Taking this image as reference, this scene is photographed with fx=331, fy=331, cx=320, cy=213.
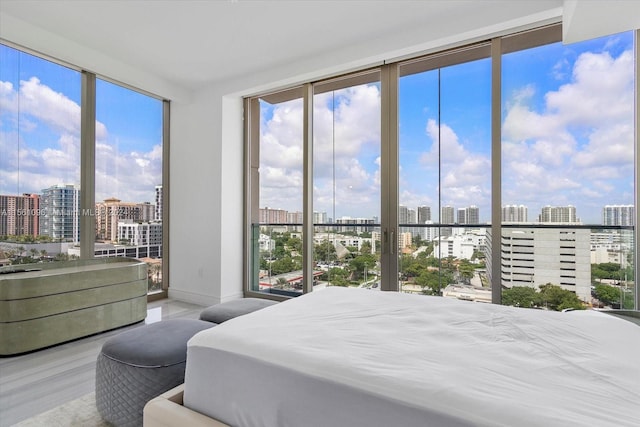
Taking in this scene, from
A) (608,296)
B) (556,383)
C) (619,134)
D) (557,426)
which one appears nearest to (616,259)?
(608,296)

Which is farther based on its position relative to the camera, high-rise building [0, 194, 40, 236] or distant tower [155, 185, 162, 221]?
distant tower [155, 185, 162, 221]

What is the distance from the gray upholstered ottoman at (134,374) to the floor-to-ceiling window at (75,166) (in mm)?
2204

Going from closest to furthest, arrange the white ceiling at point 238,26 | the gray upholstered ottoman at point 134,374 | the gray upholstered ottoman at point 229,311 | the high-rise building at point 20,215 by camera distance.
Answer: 1. the gray upholstered ottoman at point 134,374
2. the gray upholstered ottoman at point 229,311
3. the white ceiling at point 238,26
4. the high-rise building at point 20,215

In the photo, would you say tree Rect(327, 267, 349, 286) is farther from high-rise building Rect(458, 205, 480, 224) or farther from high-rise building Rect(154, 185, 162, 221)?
high-rise building Rect(154, 185, 162, 221)

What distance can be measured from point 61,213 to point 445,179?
3.81 m

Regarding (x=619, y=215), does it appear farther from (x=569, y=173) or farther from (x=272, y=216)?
(x=272, y=216)

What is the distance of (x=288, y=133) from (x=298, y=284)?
182 cm

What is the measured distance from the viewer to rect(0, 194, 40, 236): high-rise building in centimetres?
296

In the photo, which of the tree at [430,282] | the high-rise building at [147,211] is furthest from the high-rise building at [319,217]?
the high-rise building at [147,211]

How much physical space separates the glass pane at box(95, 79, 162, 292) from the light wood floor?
49.7 inches

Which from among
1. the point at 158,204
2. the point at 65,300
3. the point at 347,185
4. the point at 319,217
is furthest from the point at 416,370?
the point at 158,204

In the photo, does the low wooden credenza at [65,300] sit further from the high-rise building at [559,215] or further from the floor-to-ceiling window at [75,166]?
the high-rise building at [559,215]

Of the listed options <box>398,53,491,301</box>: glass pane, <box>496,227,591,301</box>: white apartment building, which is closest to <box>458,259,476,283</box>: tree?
<box>398,53,491,301</box>: glass pane

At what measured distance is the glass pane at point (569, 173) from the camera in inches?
97.4
